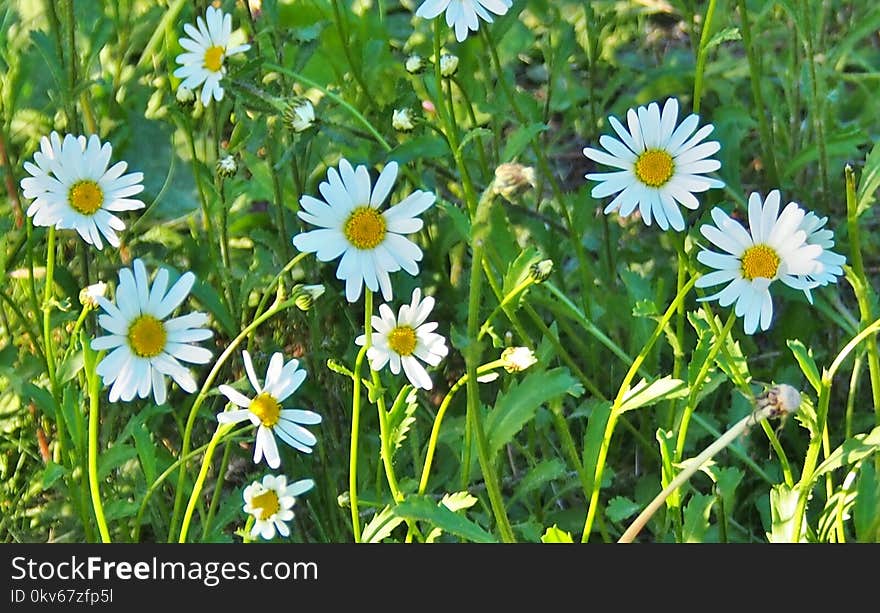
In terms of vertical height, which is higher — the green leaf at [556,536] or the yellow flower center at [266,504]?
the yellow flower center at [266,504]

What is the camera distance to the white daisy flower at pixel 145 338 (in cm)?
111

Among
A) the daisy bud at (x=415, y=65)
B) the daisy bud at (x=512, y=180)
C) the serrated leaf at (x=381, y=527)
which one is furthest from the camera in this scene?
the daisy bud at (x=415, y=65)

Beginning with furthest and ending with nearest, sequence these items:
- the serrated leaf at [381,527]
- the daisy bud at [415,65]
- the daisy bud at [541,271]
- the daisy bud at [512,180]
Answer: the daisy bud at [415,65]
the serrated leaf at [381,527]
the daisy bud at [541,271]
the daisy bud at [512,180]

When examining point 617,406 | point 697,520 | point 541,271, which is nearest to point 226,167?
point 541,271

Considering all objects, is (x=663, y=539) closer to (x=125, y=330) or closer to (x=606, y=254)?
(x=606, y=254)

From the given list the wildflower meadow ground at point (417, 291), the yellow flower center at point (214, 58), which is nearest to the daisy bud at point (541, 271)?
the wildflower meadow ground at point (417, 291)

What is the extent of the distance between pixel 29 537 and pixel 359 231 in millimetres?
631

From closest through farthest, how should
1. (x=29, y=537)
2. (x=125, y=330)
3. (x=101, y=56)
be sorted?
1. (x=125, y=330)
2. (x=29, y=537)
3. (x=101, y=56)

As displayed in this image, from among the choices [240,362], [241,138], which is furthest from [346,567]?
[241,138]

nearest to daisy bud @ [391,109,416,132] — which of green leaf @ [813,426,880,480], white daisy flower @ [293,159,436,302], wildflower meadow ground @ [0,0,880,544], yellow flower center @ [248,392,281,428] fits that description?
wildflower meadow ground @ [0,0,880,544]

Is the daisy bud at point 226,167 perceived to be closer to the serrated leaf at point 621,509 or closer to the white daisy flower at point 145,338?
the white daisy flower at point 145,338

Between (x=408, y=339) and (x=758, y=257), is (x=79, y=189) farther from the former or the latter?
(x=758, y=257)

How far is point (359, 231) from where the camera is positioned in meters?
1.13

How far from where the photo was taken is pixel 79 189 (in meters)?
1.21
